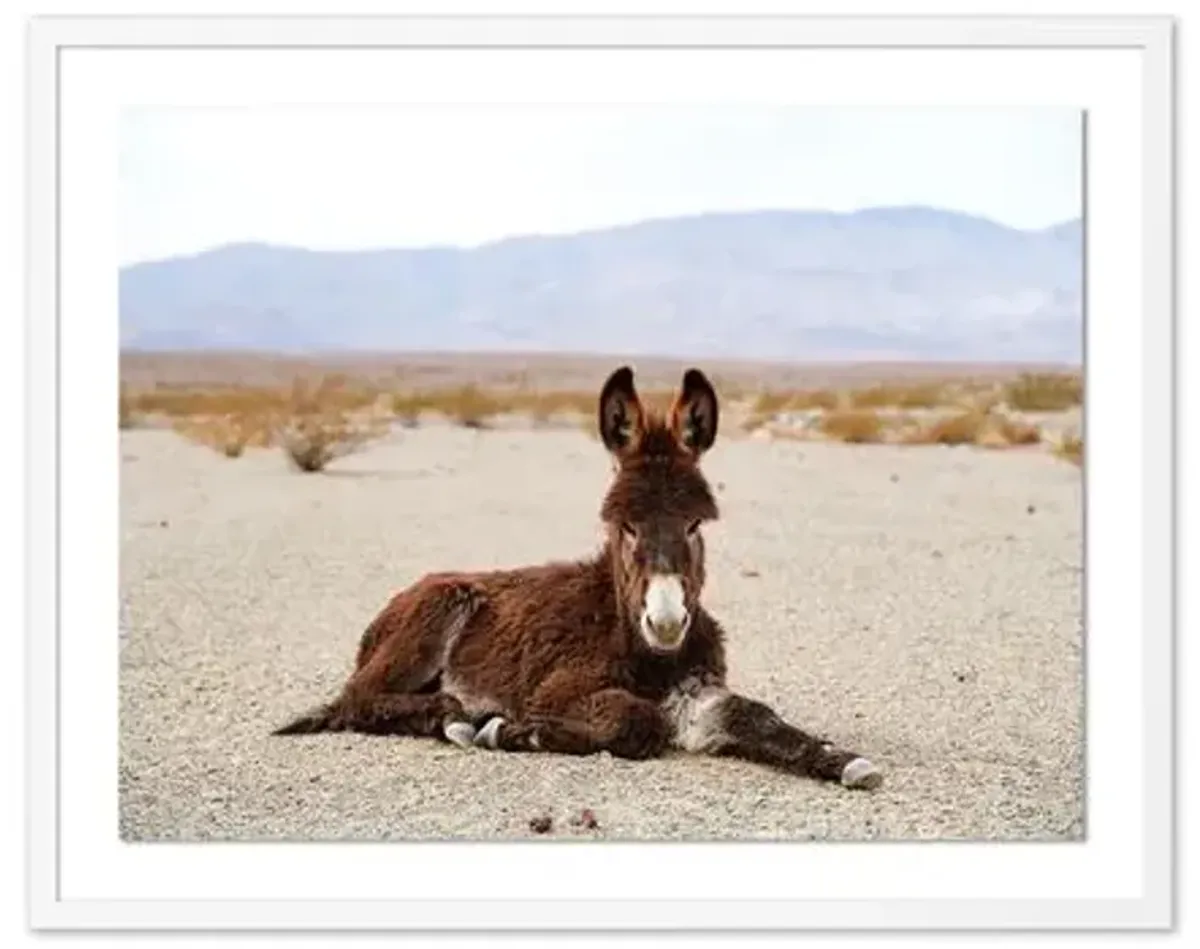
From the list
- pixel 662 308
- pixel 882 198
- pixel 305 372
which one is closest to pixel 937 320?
pixel 882 198

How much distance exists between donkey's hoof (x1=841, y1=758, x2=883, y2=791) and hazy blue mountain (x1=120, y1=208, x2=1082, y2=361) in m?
0.61

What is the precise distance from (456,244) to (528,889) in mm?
961

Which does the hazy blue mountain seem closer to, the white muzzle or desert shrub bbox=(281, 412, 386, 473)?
desert shrub bbox=(281, 412, 386, 473)

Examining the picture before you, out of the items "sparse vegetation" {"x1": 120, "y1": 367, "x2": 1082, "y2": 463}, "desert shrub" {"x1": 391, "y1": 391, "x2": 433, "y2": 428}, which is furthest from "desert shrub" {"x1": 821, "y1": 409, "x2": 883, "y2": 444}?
"desert shrub" {"x1": 391, "y1": 391, "x2": 433, "y2": 428}

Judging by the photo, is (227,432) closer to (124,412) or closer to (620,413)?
(124,412)

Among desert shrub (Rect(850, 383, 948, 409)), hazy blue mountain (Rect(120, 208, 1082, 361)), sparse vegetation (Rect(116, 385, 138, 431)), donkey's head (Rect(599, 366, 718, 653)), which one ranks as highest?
hazy blue mountain (Rect(120, 208, 1082, 361))

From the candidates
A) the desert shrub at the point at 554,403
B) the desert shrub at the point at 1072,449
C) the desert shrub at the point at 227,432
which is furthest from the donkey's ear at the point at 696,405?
the desert shrub at the point at 227,432

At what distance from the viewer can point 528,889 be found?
312 cm

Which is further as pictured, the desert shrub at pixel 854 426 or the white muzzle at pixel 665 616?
the desert shrub at pixel 854 426

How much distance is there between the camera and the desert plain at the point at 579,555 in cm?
314

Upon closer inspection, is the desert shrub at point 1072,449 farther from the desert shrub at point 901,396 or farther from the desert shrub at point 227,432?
the desert shrub at point 227,432

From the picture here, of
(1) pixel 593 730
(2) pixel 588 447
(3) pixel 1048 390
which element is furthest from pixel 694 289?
(1) pixel 593 730

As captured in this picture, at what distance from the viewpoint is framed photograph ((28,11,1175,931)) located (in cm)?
313
